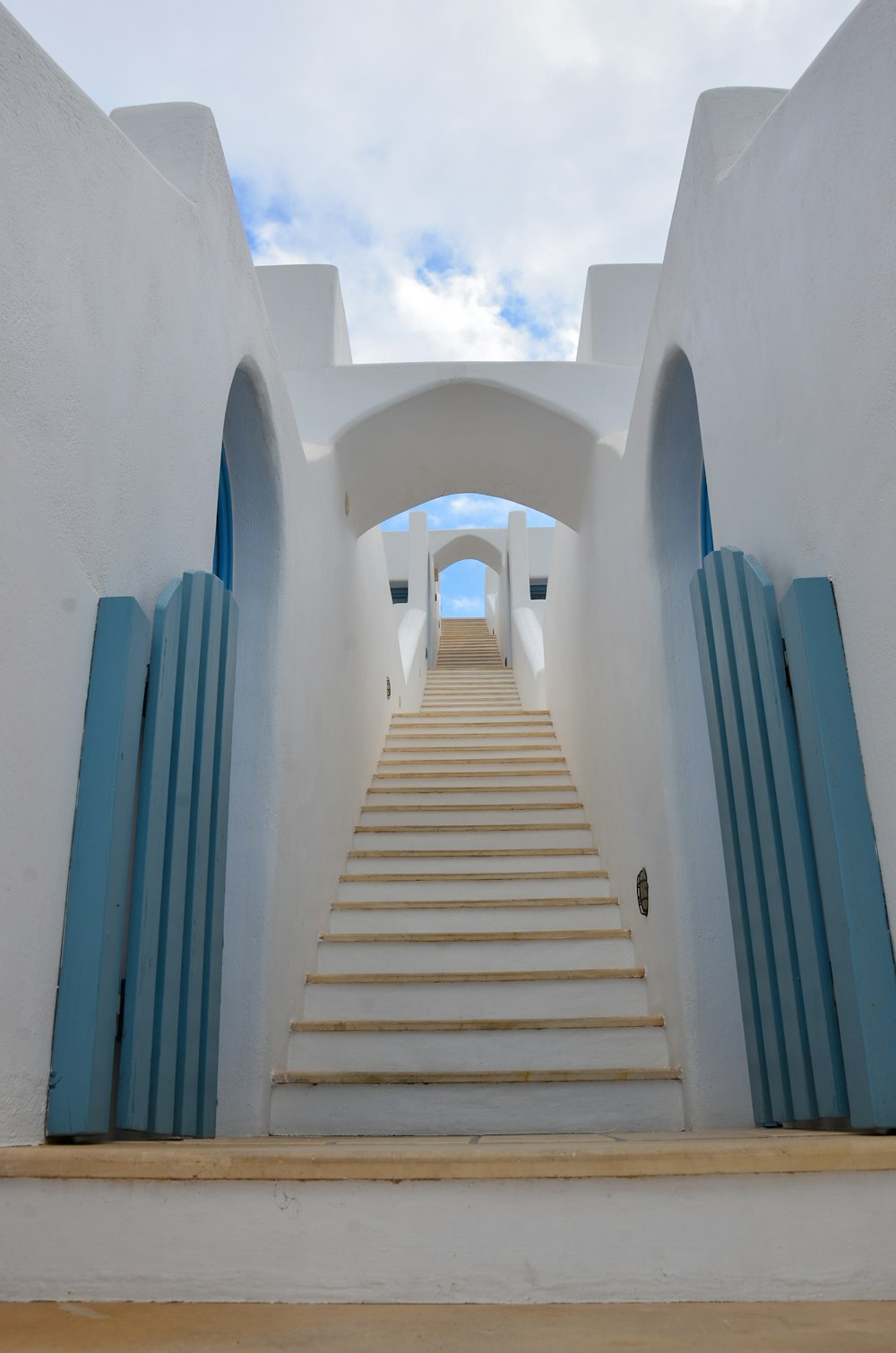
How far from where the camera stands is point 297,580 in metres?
3.58

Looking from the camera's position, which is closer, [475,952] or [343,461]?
[475,952]

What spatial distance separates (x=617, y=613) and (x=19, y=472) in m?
2.87

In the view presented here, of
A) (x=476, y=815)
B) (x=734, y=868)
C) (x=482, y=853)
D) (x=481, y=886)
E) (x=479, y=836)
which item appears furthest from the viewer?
(x=476, y=815)

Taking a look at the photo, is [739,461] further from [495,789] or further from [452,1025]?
[495,789]

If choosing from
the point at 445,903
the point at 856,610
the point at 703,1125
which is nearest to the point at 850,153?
the point at 856,610

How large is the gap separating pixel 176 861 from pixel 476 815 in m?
2.95

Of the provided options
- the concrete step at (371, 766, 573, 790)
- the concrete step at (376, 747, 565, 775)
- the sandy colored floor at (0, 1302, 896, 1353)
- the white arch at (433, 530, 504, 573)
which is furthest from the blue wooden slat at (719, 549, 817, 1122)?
the white arch at (433, 530, 504, 573)

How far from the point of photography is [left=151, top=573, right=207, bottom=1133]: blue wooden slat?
6.23ft

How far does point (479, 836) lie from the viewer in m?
4.59

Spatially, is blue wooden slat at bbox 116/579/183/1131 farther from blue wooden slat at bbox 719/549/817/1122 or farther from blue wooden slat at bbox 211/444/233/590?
blue wooden slat at bbox 719/549/817/1122

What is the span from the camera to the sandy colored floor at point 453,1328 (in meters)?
1.04

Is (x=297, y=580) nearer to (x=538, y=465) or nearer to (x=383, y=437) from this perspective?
(x=383, y=437)

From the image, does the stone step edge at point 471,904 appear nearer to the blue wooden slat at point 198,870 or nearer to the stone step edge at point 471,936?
the stone step edge at point 471,936

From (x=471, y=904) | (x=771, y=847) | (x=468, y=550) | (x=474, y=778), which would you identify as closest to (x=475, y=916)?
(x=471, y=904)
